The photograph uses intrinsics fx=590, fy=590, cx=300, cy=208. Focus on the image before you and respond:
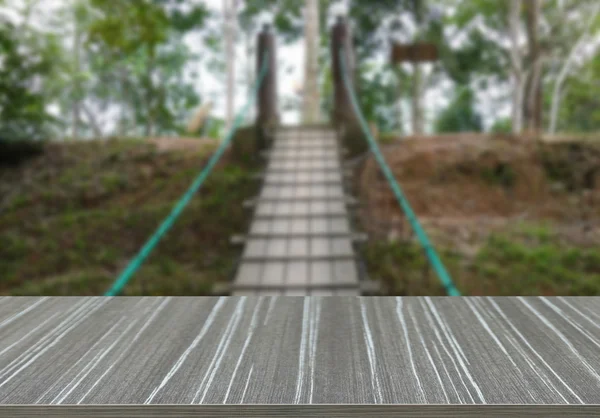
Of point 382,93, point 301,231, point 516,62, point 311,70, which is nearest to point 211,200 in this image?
point 301,231

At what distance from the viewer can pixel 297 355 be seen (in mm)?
642

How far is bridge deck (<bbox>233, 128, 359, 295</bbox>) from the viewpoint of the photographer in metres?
2.82

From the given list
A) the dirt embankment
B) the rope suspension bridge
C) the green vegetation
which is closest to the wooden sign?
the dirt embankment

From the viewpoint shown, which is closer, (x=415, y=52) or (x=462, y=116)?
(x=415, y=52)

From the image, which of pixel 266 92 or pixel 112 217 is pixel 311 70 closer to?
pixel 266 92

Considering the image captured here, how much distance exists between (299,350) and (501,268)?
14.7ft

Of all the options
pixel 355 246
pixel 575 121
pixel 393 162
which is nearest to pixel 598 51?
pixel 575 121

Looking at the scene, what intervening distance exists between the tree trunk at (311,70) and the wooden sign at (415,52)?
1.16m

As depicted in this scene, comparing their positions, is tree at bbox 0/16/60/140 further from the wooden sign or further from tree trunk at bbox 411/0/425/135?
tree trunk at bbox 411/0/425/135

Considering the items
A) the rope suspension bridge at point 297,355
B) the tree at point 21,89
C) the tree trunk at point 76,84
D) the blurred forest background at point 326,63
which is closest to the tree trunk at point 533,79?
the blurred forest background at point 326,63

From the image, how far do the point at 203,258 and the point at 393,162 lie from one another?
2298 millimetres

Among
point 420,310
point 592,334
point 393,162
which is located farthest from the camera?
point 393,162

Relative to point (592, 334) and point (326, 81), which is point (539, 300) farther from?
point (326, 81)

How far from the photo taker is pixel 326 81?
17266 millimetres
